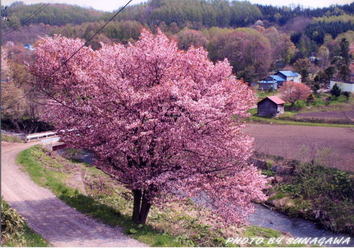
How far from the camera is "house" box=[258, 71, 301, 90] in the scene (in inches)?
1766

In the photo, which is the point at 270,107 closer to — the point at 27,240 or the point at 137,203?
the point at 137,203

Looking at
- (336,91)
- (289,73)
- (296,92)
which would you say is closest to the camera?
(336,91)

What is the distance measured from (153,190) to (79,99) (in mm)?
3469

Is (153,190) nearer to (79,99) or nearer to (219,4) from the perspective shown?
(79,99)

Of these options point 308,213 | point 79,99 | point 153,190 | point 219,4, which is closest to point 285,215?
point 308,213

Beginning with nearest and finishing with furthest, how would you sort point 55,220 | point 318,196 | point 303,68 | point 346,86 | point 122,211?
point 55,220
point 122,211
point 318,196
point 346,86
point 303,68

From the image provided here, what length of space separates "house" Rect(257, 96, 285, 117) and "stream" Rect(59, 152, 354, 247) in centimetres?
1869

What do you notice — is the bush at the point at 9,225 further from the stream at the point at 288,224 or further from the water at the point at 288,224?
the water at the point at 288,224

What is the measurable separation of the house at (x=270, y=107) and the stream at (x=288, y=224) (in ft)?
61.3

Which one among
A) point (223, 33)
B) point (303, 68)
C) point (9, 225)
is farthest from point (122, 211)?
point (223, 33)

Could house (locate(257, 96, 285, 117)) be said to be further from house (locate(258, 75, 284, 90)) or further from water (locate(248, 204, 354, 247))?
water (locate(248, 204, 354, 247))

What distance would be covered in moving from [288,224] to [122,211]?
→ 28.0 feet

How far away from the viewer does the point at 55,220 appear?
1062 centimetres

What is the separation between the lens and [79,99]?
36.3ft
